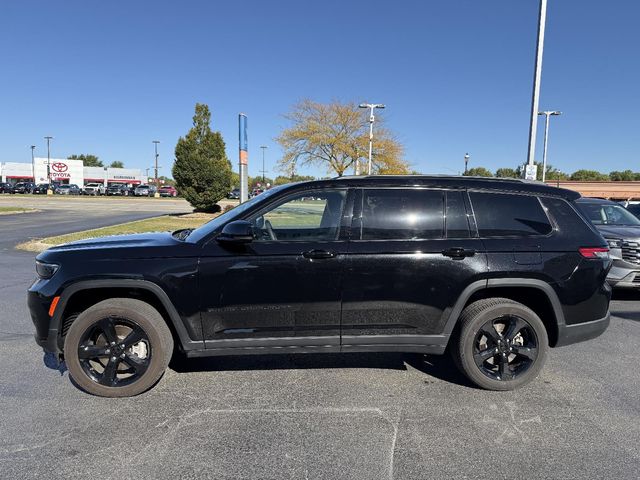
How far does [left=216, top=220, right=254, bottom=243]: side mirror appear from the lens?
325 centimetres

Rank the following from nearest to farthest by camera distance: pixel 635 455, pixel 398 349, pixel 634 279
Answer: pixel 635 455 < pixel 398 349 < pixel 634 279

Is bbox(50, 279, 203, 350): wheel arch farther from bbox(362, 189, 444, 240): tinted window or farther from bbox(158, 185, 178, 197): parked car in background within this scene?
bbox(158, 185, 178, 197): parked car in background

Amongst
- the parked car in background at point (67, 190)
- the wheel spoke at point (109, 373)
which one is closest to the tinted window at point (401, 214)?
the wheel spoke at point (109, 373)

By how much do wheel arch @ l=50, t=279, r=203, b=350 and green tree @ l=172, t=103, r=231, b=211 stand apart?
18.5 m

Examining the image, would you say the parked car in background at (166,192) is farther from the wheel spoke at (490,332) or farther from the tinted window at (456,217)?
the wheel spoke at (490,332)

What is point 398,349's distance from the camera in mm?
3590

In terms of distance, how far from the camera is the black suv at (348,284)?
3.34m

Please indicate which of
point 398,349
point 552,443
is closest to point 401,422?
point 398,349

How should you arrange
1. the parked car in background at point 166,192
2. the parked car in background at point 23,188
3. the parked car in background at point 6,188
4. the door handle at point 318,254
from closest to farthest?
1. the door handle at point 318,254
2. the parked car in background at point 23,188
3. the parked car in background at point 6,188
4. the parked car in background at point 166,192

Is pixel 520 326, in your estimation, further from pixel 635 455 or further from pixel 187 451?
pixel 187 451

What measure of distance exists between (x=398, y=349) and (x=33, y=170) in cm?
9399

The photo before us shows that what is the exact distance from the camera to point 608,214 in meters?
8.05

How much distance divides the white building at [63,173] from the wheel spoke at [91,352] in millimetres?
79216

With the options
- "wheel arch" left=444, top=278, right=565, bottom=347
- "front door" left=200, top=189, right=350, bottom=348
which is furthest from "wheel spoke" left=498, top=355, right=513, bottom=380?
"front door" left=200, top=189, right=350, bottom=348
